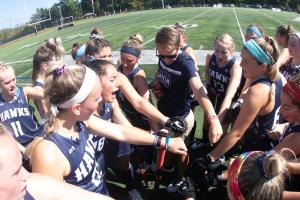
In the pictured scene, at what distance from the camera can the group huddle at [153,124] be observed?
230 centimetres

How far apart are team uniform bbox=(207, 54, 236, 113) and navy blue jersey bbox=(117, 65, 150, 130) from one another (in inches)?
50.8

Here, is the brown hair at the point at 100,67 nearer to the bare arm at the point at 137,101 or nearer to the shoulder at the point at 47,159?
the bare arm at the point at 137,101

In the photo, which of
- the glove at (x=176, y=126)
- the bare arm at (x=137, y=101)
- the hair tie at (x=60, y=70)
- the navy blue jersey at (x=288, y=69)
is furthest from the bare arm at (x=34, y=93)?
the navy blue jersey at (x=288, y=69)

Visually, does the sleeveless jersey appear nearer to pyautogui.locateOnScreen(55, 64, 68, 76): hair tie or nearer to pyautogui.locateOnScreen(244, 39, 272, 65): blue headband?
pyautogui.locateOnScreen(55, 64, 68, 76): hair tie

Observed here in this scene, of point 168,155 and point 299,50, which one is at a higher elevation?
point 299,50

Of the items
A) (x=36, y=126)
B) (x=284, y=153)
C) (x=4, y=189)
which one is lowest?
(x=36, y=126)

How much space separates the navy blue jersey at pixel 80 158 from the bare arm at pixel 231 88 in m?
2.41

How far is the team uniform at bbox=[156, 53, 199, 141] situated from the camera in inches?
181

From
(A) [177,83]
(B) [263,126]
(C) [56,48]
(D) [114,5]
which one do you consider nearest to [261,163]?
(B) [263,126]

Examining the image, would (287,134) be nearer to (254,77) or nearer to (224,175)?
(254,77)

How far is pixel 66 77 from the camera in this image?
280 cm

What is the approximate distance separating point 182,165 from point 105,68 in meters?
1.92

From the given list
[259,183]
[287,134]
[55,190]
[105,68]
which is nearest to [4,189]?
[55,190]

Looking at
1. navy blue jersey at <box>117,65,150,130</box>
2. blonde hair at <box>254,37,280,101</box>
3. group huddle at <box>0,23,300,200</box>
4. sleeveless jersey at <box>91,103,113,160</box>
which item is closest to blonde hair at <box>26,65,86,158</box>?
group huddle at <box>0,23,300,200</box>
